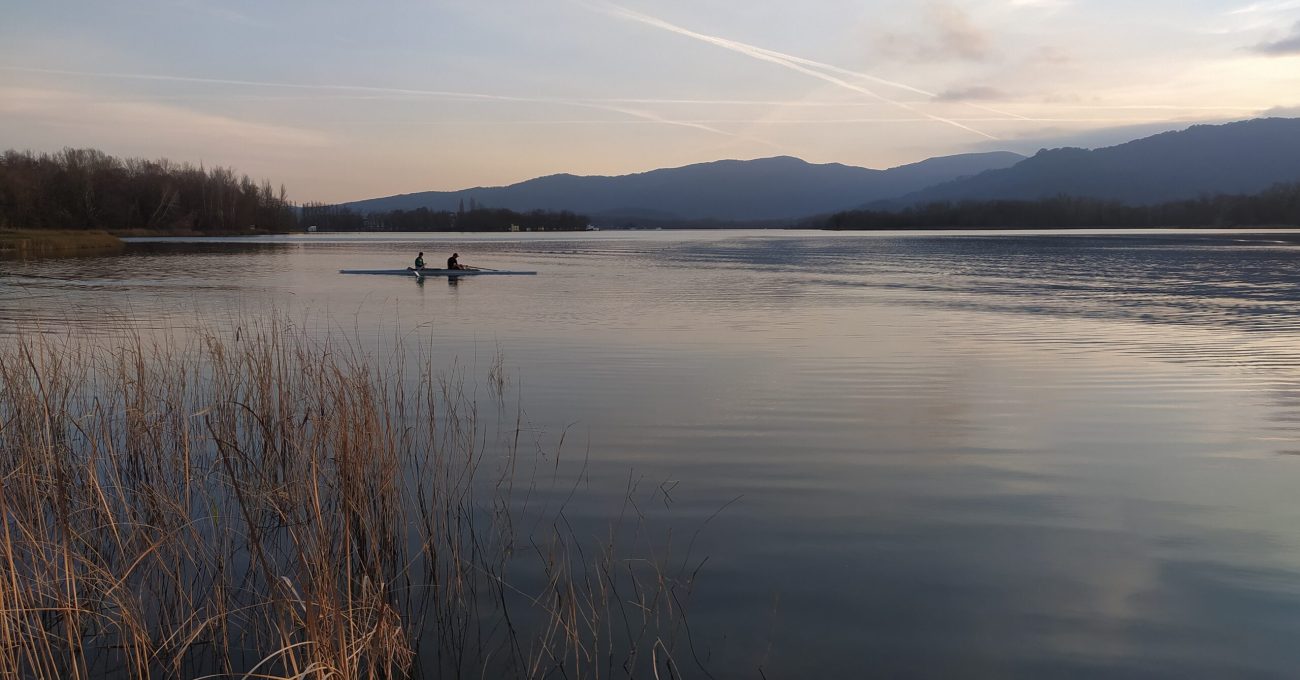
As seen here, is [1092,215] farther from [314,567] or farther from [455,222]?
[314,567]

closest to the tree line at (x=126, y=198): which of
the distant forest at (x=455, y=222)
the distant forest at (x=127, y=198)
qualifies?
the distant forest at (x=127, y=198)

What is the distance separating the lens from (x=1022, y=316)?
24266mm

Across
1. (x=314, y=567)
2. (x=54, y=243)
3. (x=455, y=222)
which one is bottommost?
(x=314, y=567)

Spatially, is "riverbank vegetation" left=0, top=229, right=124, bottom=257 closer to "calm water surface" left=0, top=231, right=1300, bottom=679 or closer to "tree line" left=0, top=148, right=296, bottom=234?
"tree line" left=0, top=148, right=296, bottom=234

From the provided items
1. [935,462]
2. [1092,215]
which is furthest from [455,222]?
[935,462]

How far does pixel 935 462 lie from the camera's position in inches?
370

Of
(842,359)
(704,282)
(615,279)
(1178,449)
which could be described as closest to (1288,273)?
(704,282)

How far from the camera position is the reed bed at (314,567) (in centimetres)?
486

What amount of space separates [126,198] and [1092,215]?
145174 millimetres

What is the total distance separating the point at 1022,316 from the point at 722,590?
20737 mm

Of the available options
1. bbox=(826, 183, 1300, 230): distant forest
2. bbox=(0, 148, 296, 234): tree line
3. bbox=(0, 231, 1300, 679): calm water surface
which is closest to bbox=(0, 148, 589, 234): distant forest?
bbox=(0, 148, 296, 234): tree line

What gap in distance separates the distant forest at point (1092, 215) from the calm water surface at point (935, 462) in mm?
126641

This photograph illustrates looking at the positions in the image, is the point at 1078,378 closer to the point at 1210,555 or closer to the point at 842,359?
the point at 842,359

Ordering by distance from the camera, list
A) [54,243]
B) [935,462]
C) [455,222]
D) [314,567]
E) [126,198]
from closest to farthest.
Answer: [314,567]
[935,462]
[54,243]
[126,198]
[455,222]
